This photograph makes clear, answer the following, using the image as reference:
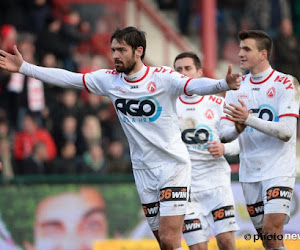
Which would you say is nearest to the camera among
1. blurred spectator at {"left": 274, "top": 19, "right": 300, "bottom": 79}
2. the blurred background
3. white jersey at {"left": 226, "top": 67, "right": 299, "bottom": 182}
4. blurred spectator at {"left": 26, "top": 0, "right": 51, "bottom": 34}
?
white jersey at {"left": 226, "top": 67, "right": 299, "bottom": 182}

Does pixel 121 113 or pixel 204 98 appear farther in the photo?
pixel 204 98

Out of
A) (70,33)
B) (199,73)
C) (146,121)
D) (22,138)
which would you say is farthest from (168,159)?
(70,33)

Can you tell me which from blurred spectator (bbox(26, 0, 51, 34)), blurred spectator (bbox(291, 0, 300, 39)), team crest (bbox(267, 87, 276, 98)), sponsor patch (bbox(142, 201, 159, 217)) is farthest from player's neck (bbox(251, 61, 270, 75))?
blurred spectator (bbox(291, 0, 300, 39))

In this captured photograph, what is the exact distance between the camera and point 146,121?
32.8ft

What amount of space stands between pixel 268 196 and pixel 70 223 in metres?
5.69

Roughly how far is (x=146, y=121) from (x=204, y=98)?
185 cm

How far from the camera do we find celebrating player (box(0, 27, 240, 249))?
9898 millimetres

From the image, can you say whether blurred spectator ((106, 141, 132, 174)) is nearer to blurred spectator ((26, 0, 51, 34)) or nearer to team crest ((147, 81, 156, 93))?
blurred spectator ((26, 0, 51, 34))

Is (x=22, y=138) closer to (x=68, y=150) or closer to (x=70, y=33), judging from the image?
(x=68, y=150)

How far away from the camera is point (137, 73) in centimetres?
1005

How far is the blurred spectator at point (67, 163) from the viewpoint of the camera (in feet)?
51.5

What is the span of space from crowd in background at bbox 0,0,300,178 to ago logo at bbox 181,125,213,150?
4.64 m

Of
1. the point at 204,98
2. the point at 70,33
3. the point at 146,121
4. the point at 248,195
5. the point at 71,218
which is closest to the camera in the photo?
the point at 146,121

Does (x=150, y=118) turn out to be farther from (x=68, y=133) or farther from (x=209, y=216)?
(x=68, y=133)
